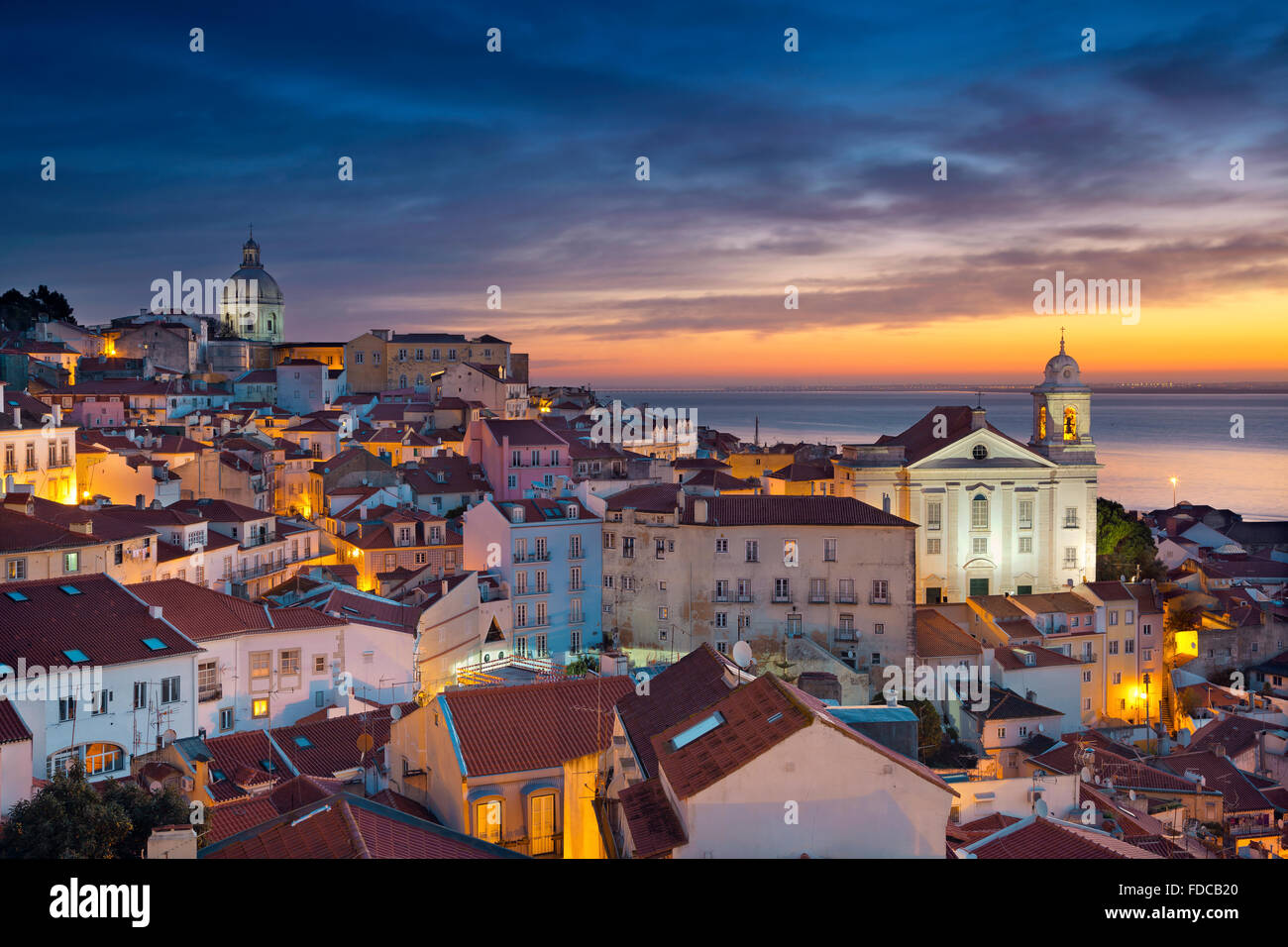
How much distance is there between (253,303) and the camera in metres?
64.2

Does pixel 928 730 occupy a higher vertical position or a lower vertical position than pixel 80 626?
lower

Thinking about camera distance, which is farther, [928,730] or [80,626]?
[928,730]

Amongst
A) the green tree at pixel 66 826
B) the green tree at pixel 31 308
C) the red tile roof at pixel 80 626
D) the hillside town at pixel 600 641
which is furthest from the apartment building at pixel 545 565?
the green tree at pixel 31 308

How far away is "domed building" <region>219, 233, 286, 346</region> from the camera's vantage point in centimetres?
6378

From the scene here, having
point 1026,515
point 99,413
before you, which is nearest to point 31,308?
point 99,413

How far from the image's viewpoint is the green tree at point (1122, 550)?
113 ft

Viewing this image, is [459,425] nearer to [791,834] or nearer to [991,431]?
[991,431]

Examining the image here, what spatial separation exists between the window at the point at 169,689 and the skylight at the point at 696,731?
9.39m

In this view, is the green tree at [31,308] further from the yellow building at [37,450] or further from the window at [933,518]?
the window at [933,518]

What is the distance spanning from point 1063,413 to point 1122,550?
6318mm

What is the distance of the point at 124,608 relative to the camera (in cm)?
1450

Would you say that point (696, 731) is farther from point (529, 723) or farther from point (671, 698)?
point (529, 723)
